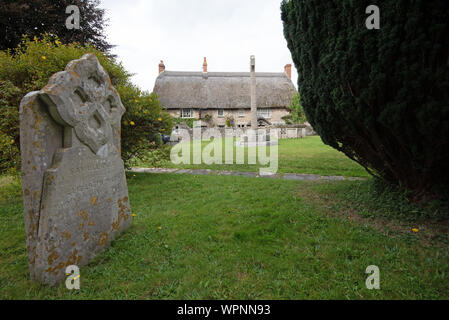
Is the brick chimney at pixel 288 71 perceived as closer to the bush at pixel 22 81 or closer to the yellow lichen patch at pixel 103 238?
the bush at pixel 22 81

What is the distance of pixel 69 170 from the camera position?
2283 millimetres

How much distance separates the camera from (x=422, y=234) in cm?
290

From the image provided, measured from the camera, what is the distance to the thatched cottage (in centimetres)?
3020

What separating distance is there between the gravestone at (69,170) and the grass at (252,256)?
272mm

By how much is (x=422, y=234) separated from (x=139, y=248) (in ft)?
12.5

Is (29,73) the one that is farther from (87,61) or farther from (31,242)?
(31,242)

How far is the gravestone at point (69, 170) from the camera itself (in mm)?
2039

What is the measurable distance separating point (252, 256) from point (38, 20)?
14322mm

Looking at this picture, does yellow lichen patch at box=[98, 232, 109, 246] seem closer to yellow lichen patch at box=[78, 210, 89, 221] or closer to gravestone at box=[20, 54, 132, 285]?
gravestone at box=[20, 54, 132, 285]

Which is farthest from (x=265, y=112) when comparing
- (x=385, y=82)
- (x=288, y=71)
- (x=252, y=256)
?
(x=252, y=256)

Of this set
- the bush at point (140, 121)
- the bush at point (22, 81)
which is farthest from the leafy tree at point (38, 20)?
the bush at point (140, 121)

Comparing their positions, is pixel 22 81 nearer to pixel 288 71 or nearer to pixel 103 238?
pixel 103 238

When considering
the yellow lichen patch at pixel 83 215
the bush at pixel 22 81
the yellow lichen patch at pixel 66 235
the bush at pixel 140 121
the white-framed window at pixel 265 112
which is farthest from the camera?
the white-framed window at pixel 265 112
